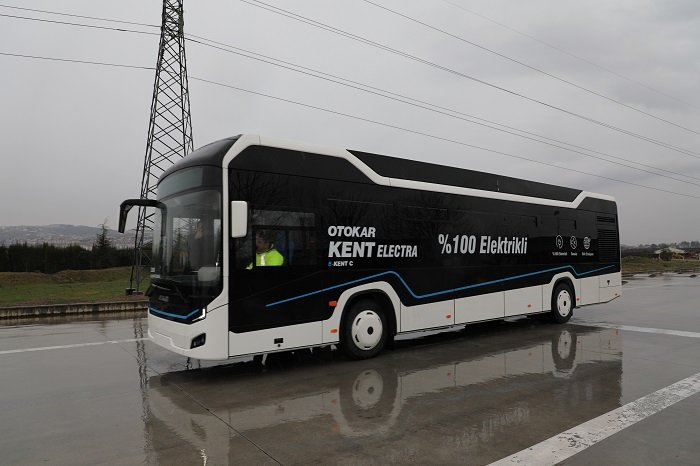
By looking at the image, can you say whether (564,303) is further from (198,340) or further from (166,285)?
(166,285)

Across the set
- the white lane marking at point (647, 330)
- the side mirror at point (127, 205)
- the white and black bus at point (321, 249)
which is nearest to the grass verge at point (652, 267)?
the white lane marking at point (647, 330)

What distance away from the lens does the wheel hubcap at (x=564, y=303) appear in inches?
460

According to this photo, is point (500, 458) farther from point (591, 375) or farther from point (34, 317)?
point (34, 317)

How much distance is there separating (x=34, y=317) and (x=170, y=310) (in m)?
10.3

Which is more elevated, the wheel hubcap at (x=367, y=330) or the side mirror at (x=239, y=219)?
the side mirror at (x=239, y=219)

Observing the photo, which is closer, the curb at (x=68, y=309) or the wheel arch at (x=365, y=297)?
the wheel arch at (x=365, y=297)

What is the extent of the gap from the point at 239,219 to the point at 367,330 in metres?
3.06

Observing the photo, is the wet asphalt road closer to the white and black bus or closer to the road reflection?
the road reflection

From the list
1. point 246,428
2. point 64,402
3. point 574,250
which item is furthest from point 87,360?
point 574,250

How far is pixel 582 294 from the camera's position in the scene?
1240 centimetres

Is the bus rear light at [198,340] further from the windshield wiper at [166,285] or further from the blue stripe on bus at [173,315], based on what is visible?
the windshield wiper at [166,285]

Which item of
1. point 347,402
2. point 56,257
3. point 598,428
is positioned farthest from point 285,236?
point 56,257

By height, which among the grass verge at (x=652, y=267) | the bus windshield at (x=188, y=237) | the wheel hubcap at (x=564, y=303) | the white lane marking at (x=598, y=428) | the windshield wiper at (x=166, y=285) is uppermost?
the bus windshield at (x=188, y=237)

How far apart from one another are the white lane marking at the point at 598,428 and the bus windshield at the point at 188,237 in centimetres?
421
